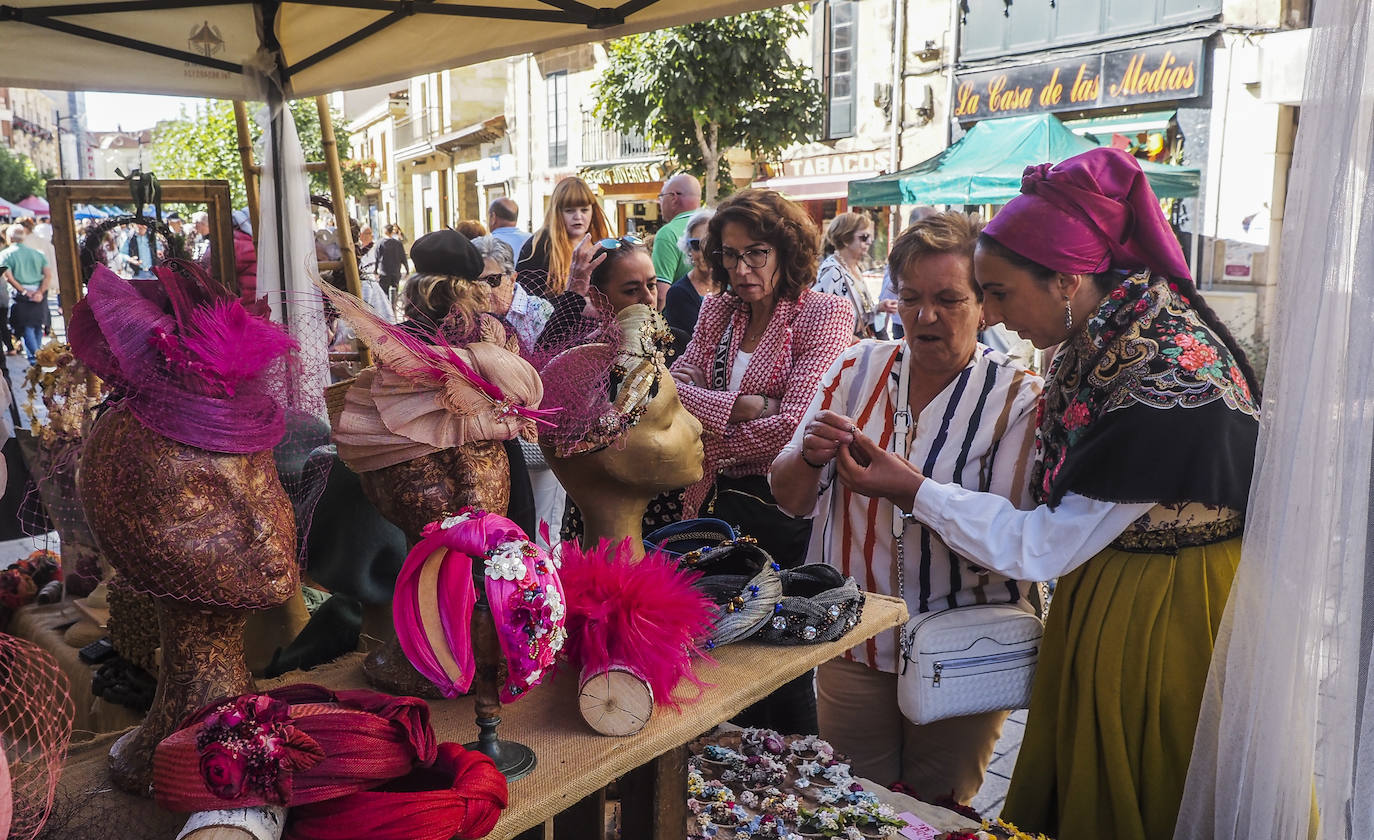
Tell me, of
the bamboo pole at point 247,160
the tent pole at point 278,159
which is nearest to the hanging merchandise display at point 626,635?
the tent pole at point 278,159

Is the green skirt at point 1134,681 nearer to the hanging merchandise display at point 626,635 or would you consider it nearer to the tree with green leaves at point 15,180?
the hanging merchandise display at point 626,635

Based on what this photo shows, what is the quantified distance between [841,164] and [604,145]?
7943mm

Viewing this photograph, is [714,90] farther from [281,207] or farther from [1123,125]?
[281,207]

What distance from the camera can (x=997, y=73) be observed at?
13000mm

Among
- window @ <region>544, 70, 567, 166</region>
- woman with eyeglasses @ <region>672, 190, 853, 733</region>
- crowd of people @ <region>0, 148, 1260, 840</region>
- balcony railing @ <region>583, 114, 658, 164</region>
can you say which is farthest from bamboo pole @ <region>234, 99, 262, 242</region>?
window @ <region>544, 70, 567, 166</region>

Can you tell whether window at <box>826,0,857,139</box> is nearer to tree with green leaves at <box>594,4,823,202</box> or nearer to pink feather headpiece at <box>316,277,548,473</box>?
tree with green leaves at <box>594,4,823,202</box>

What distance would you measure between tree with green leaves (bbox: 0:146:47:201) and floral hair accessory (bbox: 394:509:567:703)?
4048cm

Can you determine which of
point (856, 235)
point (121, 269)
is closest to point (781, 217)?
point (121, 269)

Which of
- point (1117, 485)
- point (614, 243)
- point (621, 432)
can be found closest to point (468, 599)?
point (621, 432)

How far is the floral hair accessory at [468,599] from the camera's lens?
1.17 metres

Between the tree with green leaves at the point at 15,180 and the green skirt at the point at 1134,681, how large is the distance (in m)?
40.5

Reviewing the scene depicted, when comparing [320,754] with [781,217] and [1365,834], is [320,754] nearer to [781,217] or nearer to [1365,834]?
[1365,834]

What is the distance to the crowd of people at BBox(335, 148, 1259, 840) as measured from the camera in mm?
1831

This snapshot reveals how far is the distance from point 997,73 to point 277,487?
13.3m
